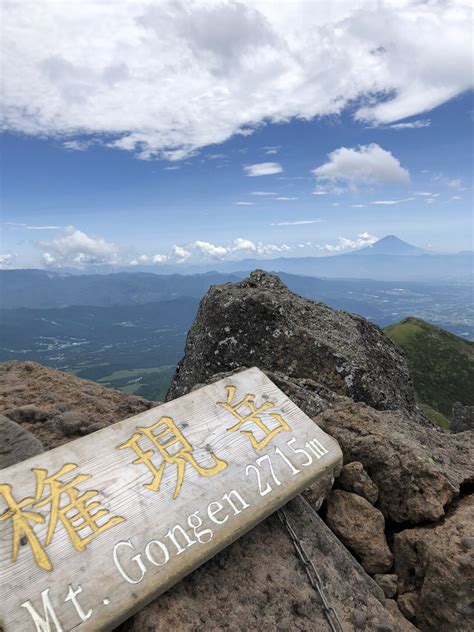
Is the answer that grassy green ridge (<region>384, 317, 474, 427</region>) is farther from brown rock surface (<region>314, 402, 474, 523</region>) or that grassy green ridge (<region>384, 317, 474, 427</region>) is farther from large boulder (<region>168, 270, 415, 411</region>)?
brown rock surface (<region>314, 402, 474, 523</region>)

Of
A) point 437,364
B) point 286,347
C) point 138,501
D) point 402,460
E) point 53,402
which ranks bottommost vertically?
point 437,364

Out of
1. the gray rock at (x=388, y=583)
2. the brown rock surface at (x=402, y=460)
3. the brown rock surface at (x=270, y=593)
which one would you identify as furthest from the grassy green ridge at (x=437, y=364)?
the brown rock surface at (x=270, y=593)

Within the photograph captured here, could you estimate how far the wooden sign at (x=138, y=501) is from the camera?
3.55m

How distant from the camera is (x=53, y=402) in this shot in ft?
26.7

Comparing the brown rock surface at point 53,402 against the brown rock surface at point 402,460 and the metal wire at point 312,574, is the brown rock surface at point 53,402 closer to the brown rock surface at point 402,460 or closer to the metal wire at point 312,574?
the metal wire at point 312,574

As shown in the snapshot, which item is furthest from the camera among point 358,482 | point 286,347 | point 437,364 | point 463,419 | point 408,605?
point 437,364

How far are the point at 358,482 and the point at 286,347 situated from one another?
475 cm

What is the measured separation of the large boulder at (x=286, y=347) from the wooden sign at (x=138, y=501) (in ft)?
14.3

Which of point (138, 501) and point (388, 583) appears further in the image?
point (388, 583)

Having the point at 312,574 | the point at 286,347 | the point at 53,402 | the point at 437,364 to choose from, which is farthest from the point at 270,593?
the point at 437,364

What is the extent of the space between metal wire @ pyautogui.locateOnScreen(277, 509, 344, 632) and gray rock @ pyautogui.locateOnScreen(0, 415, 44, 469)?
12.4 ft

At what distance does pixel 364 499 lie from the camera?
5766 millimetres

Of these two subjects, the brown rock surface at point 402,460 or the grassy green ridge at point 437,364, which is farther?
the grassy green ridge at point 437,364

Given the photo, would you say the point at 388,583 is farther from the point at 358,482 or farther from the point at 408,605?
the point at 358,482
